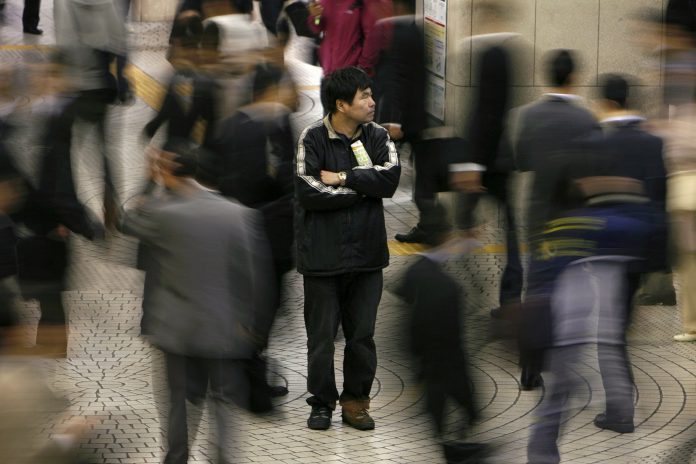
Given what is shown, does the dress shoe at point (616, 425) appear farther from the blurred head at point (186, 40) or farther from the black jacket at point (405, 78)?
the blurred head at point (186, 40)

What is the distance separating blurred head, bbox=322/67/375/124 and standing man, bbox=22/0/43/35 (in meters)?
13.1

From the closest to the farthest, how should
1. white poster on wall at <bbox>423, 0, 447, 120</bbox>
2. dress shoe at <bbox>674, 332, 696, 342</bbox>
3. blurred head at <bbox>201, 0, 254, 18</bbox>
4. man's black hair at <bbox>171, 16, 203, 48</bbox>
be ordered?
dress shoe at <bbox>674, 332, 696, 342</bbox> → man's black hair at <bbox>171, 16, 203, 48</bbox> → blurred head at <bbox>201, 0, 254, 18</bbox> → white poster on wall at <bbox>423, 0, 447, 120</bbox>

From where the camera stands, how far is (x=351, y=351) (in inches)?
312

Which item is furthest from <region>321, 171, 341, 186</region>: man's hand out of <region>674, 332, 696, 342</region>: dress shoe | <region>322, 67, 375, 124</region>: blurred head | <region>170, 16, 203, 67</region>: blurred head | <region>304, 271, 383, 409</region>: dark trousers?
<region>674, 332, 696, 342</region>: dress shoe

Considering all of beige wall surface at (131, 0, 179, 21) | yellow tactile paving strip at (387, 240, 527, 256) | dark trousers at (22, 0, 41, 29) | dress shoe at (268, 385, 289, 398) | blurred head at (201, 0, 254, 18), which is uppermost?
blurred head at (201, 0, 254, 18)

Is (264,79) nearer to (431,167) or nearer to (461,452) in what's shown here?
(431,167)

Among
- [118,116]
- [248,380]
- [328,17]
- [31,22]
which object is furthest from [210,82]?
[31,22]

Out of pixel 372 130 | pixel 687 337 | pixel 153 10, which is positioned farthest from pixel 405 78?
pixel 153 10

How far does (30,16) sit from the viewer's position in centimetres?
2003

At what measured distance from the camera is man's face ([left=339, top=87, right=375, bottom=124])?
773cm

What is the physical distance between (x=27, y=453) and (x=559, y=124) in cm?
417

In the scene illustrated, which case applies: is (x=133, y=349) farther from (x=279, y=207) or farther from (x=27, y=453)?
(x=27, y=453)

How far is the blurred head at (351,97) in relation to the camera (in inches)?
304

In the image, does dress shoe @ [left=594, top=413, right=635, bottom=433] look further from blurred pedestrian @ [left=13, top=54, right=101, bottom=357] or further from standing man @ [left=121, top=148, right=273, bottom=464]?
blurred pedestrian @ [left=13, top=54, right=101, bottom=357]
